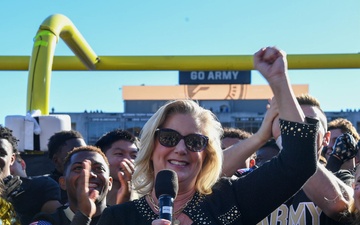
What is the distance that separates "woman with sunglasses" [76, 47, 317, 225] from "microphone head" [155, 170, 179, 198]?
31cm

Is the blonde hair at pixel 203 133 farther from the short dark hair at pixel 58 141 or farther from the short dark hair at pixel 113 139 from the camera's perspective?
the short dark hair at pixel 58 141

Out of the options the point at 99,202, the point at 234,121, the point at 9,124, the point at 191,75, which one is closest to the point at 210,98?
the point at 234,121

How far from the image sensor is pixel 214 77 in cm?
969

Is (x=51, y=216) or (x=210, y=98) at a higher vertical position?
(x=210, y=98)

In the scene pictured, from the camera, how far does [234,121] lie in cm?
2284

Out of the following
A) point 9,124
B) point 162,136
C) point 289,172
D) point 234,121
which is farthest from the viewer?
point 234,121

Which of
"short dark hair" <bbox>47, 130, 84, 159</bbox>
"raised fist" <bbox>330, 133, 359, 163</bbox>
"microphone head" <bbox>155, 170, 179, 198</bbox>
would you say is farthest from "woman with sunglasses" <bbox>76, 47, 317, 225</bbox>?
"short dark hair" <bbox>47, 130, 84, 159</bbox>

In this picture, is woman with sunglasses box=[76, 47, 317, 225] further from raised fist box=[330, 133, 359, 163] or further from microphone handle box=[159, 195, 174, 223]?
raised fist box=[330, 133, 359, 163]

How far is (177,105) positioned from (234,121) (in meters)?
20.4

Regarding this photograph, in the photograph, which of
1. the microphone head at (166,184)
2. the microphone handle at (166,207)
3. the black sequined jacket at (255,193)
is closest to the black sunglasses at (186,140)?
the black sequined jacket at (255,193)

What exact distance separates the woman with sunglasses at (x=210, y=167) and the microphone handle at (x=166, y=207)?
1.46ft

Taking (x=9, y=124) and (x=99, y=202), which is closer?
(x=99, y=202)

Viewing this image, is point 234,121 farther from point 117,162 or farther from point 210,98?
point 117,162

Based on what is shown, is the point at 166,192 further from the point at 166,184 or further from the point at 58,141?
the point at 58,141
